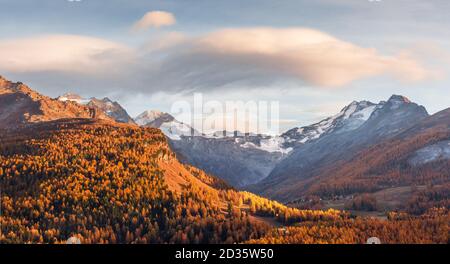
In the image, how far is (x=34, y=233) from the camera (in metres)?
184
